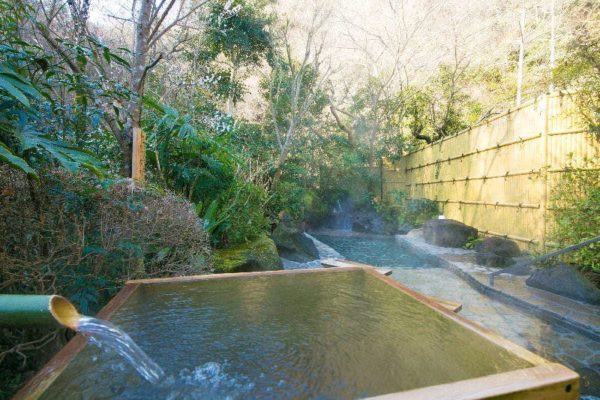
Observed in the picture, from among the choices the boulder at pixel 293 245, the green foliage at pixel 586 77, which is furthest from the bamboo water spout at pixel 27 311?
the boulder at pixel 293 245

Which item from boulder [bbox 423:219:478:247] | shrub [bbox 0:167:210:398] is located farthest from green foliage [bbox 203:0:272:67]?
shrub [bbox 0:167:210:398]

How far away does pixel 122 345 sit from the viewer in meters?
1.38

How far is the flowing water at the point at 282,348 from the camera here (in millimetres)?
1213

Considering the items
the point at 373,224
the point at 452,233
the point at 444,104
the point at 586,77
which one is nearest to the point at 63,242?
the point at 586,77

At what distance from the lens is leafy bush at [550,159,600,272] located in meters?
5.09

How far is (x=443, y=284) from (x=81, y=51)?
5.66 m

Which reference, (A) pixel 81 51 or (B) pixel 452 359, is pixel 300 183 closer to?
(A) pixel 81 51

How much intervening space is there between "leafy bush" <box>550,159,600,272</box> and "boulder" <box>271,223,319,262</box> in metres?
4.85

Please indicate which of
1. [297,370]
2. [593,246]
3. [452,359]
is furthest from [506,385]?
[593,246]

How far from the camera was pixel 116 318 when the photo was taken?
1776mm

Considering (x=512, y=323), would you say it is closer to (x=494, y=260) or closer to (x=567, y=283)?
(x=567, y=283)

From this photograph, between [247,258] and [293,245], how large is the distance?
3.32 meters

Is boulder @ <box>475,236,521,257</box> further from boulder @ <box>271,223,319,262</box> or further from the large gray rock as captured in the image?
boulder @ <box>271,223,319,262</box>

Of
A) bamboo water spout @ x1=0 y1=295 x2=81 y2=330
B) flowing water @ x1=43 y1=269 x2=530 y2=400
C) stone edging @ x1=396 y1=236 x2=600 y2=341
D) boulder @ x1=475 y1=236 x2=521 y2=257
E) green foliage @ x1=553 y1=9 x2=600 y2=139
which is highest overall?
green foliage @ x1=553 y1=9 x2=600 y2=139
